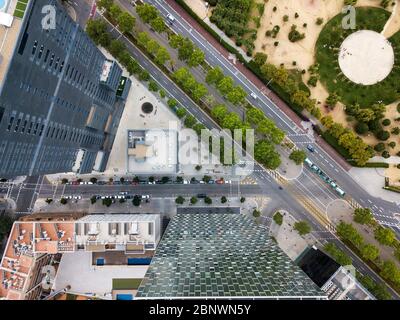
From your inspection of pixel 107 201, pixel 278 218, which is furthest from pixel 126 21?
pixel 278 218

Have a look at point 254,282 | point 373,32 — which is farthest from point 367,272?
point 373,32

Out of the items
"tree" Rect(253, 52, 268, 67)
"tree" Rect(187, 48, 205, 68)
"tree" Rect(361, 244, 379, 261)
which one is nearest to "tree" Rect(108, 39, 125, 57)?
"tree" Rect(187, 48, 205, 68)

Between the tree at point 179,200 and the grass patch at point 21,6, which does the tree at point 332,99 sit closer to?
the tree at point 179,200

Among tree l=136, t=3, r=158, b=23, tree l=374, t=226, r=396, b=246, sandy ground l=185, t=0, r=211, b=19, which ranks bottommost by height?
tree l=374, t=226, r=396, b=246

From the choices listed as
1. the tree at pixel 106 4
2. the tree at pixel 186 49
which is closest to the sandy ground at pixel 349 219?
the tree at pixel 186 49

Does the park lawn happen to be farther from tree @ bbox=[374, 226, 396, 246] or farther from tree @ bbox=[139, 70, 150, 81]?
tree @ bbox=[139, 70, 150, 81]
